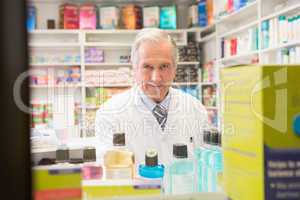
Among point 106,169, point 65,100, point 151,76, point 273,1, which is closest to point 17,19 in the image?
point 106,169

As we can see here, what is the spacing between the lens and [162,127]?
2.92ft

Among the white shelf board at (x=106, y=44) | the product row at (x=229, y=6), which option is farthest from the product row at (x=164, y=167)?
the white shelf board at (x=106, y=44)

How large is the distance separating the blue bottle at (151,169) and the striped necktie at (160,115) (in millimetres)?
246

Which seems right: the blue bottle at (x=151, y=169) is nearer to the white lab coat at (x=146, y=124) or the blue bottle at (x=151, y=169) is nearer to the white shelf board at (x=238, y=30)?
the white lab coat at (x=146, y=124)

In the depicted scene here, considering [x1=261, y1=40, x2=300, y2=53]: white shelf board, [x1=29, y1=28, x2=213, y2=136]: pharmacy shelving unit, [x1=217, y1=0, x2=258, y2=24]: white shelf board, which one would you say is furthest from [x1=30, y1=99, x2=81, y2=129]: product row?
[x1=29, y1=28, x2=213, y2=136]: pharmacy shelving unit

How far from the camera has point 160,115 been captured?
2.93 ft

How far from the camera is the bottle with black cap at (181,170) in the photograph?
62cm

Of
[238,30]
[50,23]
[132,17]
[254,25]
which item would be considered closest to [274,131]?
[254,25]

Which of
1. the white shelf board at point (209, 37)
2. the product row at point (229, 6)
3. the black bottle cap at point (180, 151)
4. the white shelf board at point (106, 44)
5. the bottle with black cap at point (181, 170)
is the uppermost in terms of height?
the product row at point (229, 6)

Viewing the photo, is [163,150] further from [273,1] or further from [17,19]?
[273,1]

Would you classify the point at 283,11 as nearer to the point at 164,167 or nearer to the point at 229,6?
the point at 229,6

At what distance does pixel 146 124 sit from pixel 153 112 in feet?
0.11

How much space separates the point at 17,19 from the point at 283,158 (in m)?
0.37

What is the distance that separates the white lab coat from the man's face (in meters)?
0.03
